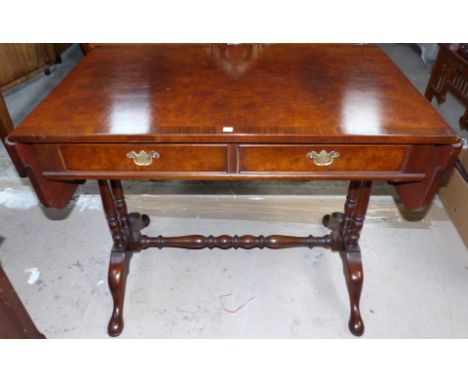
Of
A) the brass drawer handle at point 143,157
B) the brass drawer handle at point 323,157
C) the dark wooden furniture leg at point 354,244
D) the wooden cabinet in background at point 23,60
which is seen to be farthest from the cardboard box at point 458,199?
the wooden cabinet in background at point 23,60

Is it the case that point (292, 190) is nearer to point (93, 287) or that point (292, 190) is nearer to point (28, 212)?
point (93, 287)

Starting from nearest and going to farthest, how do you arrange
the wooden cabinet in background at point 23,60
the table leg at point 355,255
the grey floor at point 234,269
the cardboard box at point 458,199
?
the table leg at point 355,255 → the grey floor at point 234,269 → the cardboard box at point 458,199 → the wooden cabinet in background at point 23,60

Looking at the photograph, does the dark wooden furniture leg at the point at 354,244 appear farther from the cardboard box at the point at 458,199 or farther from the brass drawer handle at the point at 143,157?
the brass drawer handle at the point at 143,157

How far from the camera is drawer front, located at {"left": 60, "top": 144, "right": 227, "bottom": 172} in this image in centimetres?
108

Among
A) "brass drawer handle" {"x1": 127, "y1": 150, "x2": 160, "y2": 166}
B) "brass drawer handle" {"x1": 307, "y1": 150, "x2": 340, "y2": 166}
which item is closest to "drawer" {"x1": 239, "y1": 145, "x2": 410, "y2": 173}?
"brass drawer handle" {"x1": 307, "y1": 150, "x2": 340, "y2": 166}

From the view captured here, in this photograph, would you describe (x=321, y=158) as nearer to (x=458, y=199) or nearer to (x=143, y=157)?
(x=143, y=157)

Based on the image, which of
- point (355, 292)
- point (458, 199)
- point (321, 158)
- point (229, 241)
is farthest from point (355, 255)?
point (458, 199)

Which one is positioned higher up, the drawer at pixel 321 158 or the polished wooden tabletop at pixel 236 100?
the polished wooden tabletop at pixel 236 100

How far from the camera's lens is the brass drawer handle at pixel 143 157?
1095 mm

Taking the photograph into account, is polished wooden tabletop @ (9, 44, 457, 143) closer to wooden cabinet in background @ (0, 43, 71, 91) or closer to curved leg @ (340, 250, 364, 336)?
curved leg @ (340, 250, 364, 336)

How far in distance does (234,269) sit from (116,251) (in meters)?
0.58

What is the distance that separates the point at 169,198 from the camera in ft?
7.70

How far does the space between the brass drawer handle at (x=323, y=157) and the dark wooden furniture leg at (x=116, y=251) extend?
86 cm

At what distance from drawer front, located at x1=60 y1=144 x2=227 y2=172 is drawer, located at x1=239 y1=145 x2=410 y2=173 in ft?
0.29
